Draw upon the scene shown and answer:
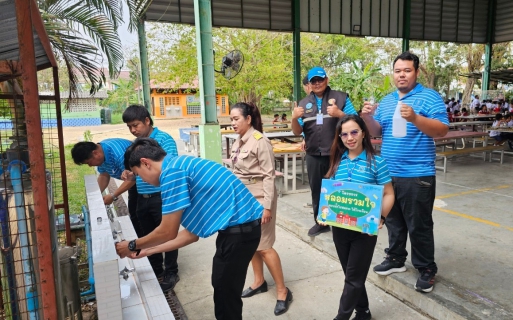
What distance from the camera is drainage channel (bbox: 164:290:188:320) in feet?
9.31

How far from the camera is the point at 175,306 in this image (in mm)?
2980

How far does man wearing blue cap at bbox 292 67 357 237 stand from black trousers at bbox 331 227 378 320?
60.0 inches

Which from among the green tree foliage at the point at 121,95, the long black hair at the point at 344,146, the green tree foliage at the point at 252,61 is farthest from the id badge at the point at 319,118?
the green tree foliage at the point at 121,95

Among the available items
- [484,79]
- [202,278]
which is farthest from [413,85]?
[484,79]

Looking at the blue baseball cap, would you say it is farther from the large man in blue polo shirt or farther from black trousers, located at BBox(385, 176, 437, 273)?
black trousers, located at BBox(385, 176, 437, 273)

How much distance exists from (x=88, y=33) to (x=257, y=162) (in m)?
4.66

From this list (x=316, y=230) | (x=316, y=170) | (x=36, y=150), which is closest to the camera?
(x=36, y=150)

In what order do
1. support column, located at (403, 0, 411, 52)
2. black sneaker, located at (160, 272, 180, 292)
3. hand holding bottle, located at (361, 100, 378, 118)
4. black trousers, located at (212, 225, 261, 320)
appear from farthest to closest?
1. support column, located at (403, 0, 411, 52)
2. black sneaker, located at (160, 272, 180, 292)
3. hand holding bottle, located at (361, 100, 378, 118)
4. black trousers, located at (212, 225, 261, 320)

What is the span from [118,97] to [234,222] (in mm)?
41155

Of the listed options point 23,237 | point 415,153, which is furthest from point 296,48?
point 23,237

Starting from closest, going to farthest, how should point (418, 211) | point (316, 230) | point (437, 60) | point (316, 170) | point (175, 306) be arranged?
point (418, 211) → point (175, 306) → point (316, 170) → point (316, 230) → point (437, 60)

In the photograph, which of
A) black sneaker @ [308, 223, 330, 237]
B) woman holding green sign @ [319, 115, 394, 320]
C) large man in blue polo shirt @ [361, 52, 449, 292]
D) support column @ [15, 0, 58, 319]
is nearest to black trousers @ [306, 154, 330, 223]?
black sneaker @ [308, 223, 330, 237]

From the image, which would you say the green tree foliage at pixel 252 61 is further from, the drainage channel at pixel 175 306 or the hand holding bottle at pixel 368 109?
the drainage channel at pixel 175 306

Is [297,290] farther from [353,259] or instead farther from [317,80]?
[317,80]
